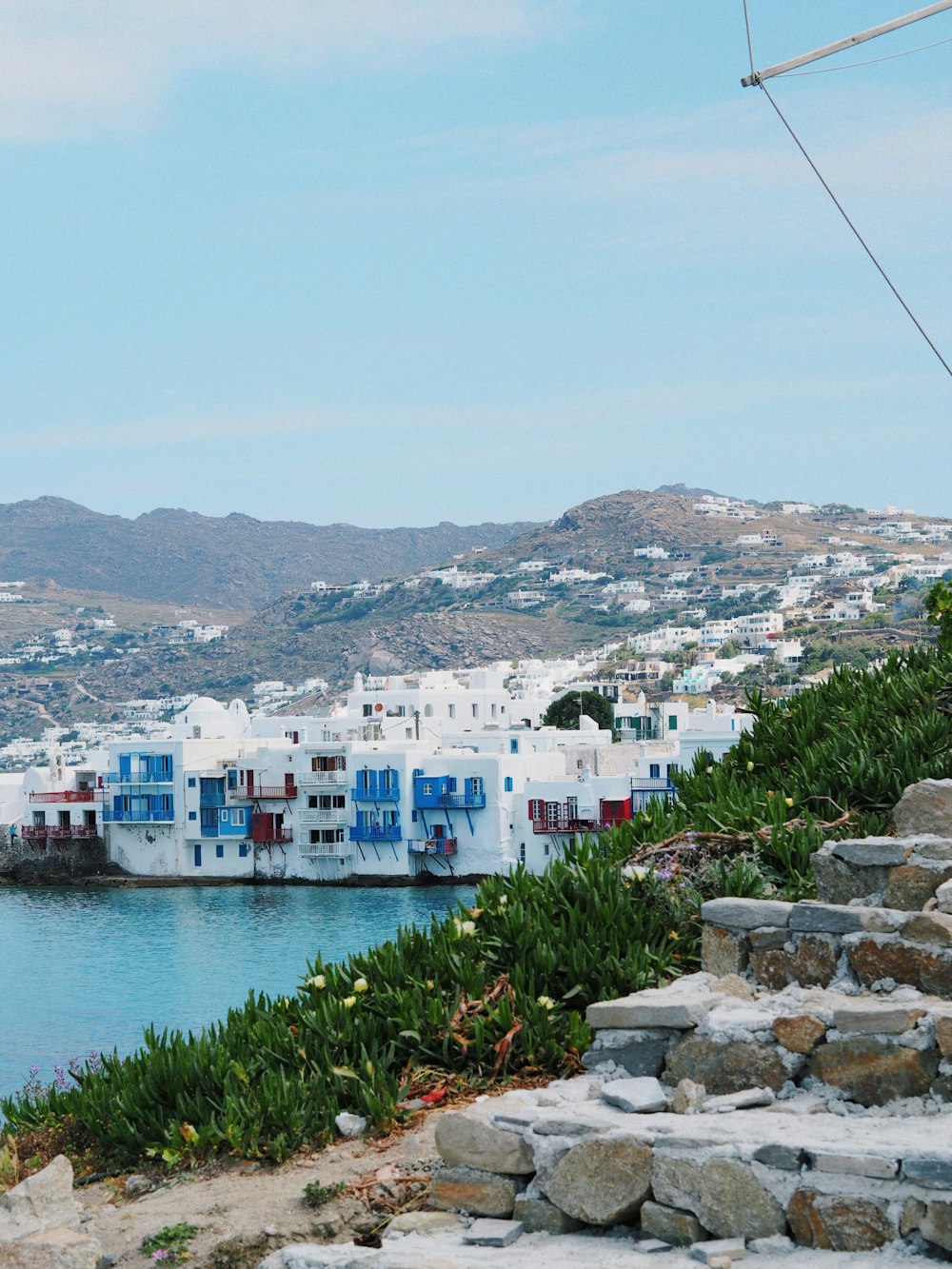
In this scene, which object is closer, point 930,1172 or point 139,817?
point 930,1172

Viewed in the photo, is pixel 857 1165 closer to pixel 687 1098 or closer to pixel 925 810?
pixel 687 1098

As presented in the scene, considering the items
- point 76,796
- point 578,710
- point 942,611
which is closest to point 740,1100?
point 942,611

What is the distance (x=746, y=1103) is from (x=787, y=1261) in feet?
2.38

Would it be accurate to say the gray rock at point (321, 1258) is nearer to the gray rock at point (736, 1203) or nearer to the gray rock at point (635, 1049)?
the gray rock at point (736, 1203)

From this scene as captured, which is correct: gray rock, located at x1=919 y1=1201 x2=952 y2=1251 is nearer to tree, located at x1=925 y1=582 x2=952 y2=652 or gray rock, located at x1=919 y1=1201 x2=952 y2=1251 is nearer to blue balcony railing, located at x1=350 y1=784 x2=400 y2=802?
tree, located at x1=925 y1=582 x2=952 y2=652

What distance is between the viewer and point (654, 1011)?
19.0 feet

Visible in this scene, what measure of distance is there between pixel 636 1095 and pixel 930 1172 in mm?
1147

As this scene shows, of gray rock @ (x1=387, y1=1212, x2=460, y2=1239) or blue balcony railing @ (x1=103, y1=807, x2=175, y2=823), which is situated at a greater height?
gray rock @ (x1=387, y1=1212, x2=460, y2=1239)

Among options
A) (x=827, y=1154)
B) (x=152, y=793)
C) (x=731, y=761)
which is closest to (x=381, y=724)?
(x=152, y=793)

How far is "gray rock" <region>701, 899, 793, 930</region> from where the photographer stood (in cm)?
613

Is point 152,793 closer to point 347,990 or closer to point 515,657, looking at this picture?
point 347,990

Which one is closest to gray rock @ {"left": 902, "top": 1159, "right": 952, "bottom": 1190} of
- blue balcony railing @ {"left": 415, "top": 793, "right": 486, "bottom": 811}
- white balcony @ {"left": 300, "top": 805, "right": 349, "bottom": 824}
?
blue balcony railing @ {"left": 415, "top": 793, "right": 486, "bottom": 811}

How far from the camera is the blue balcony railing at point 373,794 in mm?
59094

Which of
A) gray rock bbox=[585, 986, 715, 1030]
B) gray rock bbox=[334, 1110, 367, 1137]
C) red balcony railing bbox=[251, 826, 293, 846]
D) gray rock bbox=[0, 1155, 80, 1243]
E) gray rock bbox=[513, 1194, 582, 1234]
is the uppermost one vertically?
gray rock bbox=[585, 986, 715, 1030]
